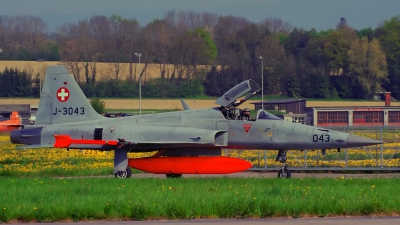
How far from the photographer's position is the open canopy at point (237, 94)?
2298 centimetres

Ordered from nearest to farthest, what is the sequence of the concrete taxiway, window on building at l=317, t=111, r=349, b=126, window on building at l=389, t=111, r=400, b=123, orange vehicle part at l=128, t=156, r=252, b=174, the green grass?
the concrete taxiway < the green grass < orange vehicle part at l=128, t=156, r=252, b=174 < window on building at l=317, t=111, r=349, b=126 < window on building at l=389, t=111, r=400, b=123

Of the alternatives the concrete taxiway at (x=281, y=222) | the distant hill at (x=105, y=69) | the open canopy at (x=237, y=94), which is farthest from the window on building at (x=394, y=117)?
the concrete taxiway at (x=281, y=222)

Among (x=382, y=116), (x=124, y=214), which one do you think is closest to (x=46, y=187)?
(x=124, y=214)

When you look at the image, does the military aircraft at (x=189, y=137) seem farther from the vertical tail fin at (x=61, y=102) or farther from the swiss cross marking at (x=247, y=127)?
the vertical tail fin at (x=61, y=102)

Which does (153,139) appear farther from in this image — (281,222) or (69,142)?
(281,222)

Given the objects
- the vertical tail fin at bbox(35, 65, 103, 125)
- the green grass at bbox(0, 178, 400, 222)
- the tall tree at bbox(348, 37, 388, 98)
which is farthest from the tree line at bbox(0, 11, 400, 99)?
the green grass at bbox(0, 178, 400, 222)

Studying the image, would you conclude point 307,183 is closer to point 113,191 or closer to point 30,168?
point 113,191

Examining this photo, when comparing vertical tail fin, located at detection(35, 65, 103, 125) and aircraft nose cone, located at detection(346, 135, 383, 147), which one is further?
vertical tail fin, located at detection(35, 65, 103, 125)

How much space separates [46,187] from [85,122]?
5.20m

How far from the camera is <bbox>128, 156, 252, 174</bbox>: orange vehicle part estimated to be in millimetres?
21734

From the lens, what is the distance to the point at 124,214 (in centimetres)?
1468

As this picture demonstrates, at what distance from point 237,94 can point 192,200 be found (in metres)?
8.26

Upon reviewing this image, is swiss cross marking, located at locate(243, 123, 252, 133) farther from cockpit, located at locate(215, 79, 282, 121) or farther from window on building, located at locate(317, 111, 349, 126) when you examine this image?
window on building, located at locate(317, 111, 349, 126)

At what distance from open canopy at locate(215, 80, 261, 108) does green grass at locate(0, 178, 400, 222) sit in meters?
4.29
